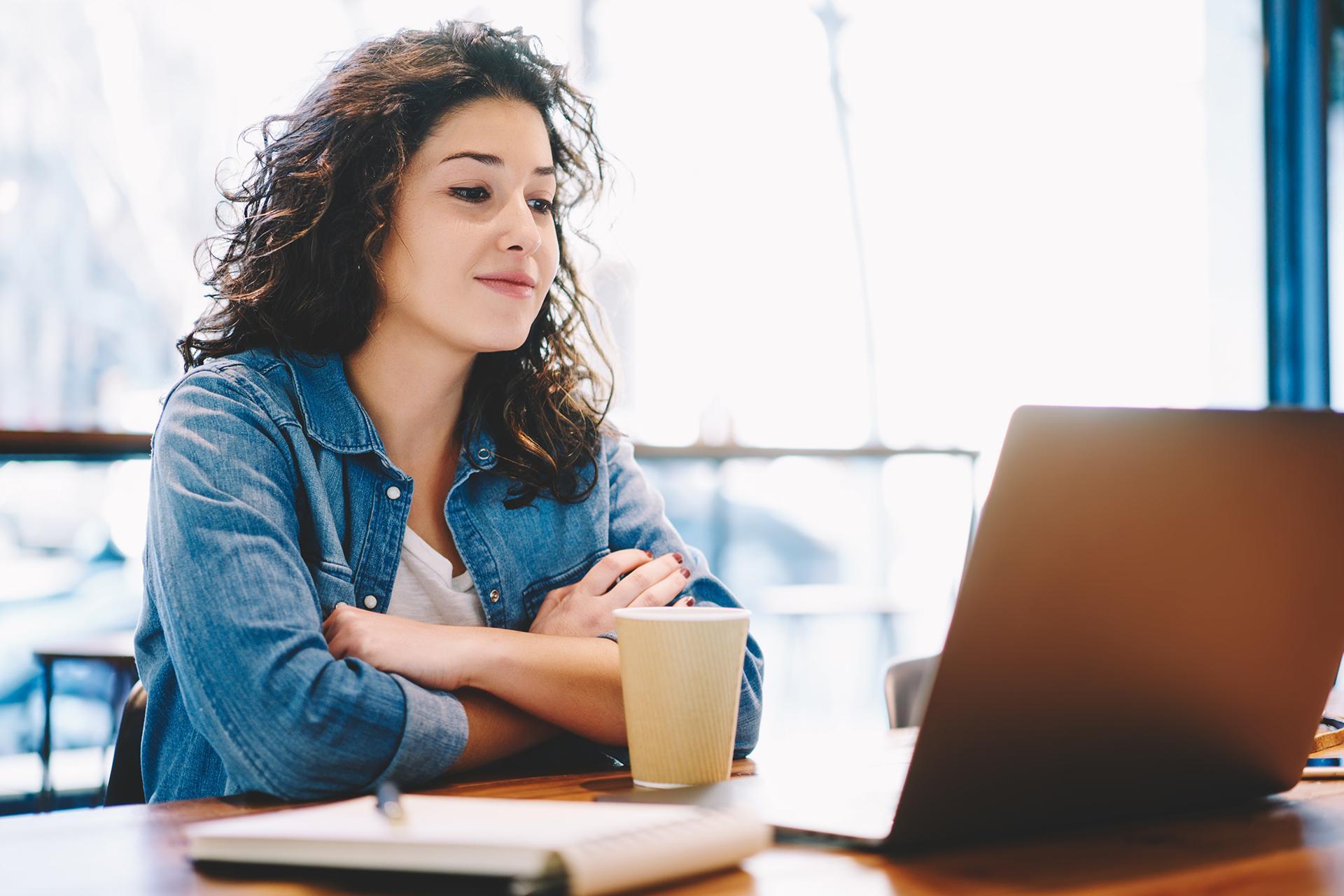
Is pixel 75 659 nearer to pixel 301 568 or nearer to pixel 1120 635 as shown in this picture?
pixel 301 568

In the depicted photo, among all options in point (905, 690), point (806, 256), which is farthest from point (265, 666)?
point (806, 256)

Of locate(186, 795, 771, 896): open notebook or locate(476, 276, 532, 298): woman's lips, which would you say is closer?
locate(186, 795, 771, 896): open notebook

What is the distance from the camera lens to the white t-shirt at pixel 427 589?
1277 millimetres

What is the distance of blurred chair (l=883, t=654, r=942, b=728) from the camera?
57.3 inches

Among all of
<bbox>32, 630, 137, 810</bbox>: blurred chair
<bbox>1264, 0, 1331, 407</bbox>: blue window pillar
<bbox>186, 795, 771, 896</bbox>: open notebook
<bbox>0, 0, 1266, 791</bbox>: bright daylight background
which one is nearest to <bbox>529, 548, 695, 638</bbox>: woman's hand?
<bbox>186, 795, 771, 896</bbox>: open notebook

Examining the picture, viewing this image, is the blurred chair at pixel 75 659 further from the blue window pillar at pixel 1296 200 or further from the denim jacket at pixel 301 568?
the blue window pillar at pixel 1296 200

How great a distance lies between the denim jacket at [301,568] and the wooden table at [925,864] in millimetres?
129

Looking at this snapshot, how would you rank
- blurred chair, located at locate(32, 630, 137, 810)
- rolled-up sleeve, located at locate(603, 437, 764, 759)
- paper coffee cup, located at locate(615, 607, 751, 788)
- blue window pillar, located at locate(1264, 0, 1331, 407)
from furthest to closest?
blue window pillar, located at locate(1264, 0, 1331, 407) → blurred chair, located at locate(32, 630, 137, 810) → rolled-up sleeve, located at locate(603, 437, 764, 759) → paper coffee cup, located at locate(615, 607, 751, 788)

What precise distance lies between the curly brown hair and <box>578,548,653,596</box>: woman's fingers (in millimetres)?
141

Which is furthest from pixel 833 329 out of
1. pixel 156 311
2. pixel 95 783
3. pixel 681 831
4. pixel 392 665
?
pixel 681 831

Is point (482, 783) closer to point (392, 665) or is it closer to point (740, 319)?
point (392, 665)

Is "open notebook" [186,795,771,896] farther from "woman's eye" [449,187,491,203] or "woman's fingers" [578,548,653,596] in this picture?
"woman's eye" [449,187,491,203]

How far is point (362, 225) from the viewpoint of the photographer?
138 cm

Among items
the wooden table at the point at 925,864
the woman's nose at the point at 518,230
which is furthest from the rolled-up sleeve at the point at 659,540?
the wooden table at the point at 925,864
